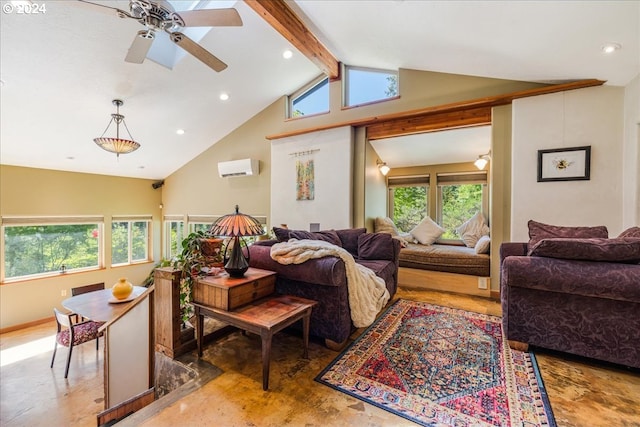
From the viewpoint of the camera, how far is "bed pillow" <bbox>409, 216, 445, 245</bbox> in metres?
4.91

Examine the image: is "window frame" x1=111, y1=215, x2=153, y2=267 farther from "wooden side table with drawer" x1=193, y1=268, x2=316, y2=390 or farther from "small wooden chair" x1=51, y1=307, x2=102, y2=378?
"wooden side table with drawer" x1=193, y1=268, x2=316, y2=390

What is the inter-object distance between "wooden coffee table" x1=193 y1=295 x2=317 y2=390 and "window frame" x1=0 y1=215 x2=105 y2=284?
5.16m

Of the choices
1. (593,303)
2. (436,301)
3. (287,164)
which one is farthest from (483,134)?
(287,164)

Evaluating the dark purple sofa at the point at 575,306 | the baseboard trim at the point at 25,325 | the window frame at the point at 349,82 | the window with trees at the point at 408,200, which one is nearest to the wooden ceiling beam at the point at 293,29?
the window frame at the point at 349,82

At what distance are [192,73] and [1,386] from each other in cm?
439

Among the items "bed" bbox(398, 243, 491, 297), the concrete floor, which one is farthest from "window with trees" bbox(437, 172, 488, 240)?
the concrete floor

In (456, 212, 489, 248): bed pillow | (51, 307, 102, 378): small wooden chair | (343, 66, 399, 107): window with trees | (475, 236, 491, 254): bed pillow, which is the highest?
(343, 66, 399, 107): window with trees

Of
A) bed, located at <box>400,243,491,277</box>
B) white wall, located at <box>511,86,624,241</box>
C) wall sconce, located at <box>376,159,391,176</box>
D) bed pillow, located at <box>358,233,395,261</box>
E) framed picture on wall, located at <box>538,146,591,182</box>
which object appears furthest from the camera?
wall sconce, located at <box>376,159,391,176</box>

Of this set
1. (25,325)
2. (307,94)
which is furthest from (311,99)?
(25,325)

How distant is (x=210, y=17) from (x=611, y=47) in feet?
11.4

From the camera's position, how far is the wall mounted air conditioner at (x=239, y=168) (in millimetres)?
5355

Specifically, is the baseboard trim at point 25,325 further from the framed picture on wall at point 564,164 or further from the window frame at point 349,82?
the framed picture on wall at point 564,164

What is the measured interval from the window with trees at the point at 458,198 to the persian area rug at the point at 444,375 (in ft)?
9.18

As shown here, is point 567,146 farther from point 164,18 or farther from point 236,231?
point 164,18
